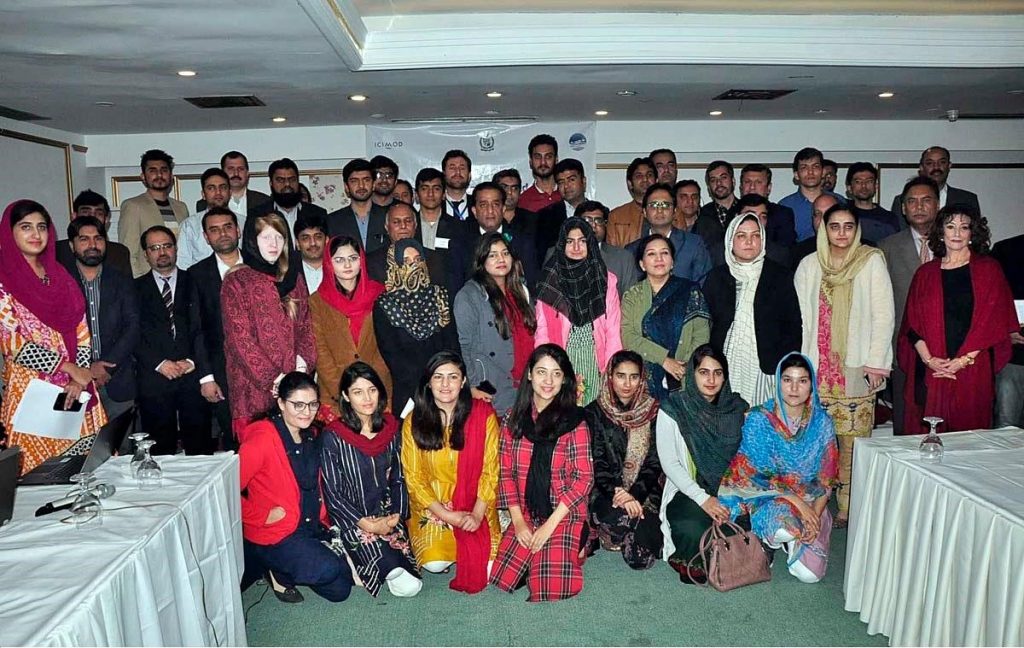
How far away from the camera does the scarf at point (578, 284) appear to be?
3.83 m

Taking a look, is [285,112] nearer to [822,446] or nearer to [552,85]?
[552,85]

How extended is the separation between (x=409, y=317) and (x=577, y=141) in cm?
428

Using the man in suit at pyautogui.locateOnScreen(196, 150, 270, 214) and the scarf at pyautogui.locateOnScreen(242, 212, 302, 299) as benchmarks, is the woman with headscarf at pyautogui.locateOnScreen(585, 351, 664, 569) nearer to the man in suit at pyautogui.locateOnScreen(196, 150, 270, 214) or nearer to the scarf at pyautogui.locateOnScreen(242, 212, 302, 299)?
the scarf at pyautogui.locateOnScreen(242, 212, 302, 299)

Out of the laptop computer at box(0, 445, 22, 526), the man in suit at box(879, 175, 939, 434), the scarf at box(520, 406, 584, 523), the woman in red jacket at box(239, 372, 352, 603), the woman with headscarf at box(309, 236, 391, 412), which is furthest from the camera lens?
the man in suit at box(879, 175, 939, 434)

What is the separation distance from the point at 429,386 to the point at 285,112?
4.11 m

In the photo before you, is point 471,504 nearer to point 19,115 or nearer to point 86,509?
point 86,509

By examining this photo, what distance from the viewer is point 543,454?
3.43 meters

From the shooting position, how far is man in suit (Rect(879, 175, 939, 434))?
439 centimetres

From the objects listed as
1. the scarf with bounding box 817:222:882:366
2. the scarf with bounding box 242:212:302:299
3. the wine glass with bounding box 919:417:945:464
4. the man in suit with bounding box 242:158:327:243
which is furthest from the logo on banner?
the wine glass with bounding box 919:417:945:464

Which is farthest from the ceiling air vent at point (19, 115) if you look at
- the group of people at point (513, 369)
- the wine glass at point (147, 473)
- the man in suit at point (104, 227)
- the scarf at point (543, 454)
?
the scarf at point (543, 454)

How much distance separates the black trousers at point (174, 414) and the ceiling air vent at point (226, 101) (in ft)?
8.56

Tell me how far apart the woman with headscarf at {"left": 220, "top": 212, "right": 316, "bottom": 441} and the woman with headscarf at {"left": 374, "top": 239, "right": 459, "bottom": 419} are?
409 millimetres

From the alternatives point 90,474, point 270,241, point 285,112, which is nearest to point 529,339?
point 270,241

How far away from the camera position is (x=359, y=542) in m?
3.31
